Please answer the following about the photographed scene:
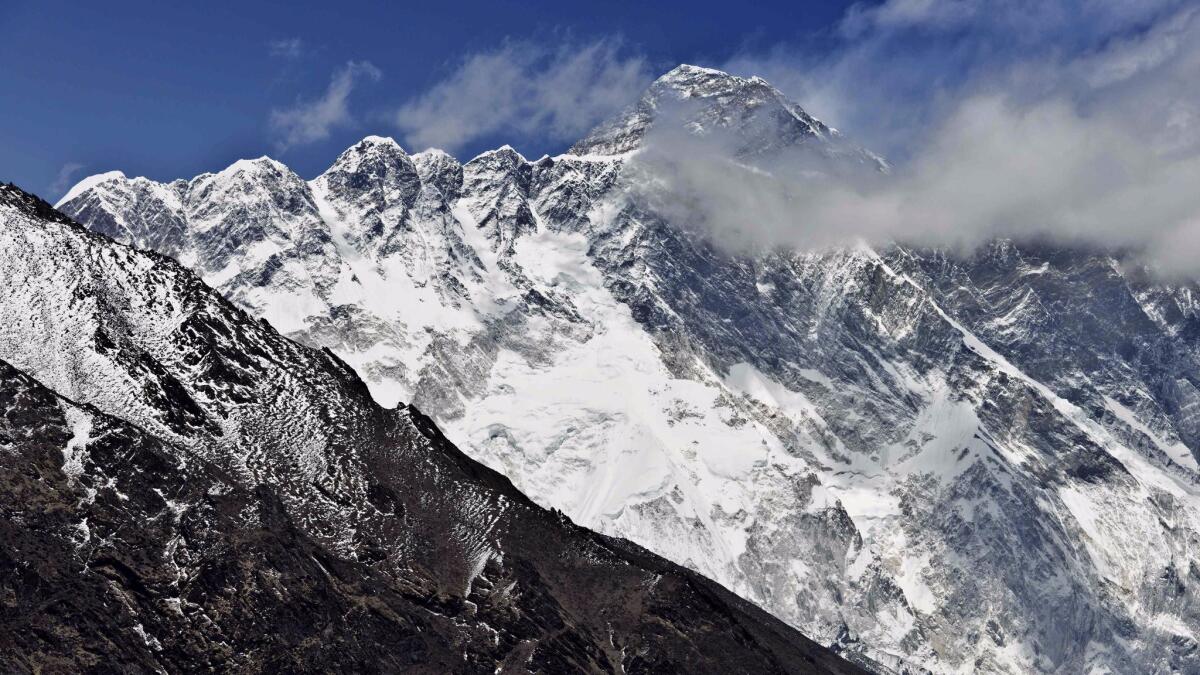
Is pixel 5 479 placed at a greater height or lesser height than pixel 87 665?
greater

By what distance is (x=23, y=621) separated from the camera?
18488 cm

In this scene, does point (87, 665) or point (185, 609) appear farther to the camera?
point (185, 609)

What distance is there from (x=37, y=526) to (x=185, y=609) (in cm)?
1820

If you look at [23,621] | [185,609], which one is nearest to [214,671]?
[185,609]

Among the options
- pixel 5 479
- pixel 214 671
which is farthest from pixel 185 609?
pixel 5 479

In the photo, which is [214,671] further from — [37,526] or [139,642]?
[37,526]

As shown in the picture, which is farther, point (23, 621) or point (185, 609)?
point (185, 609)

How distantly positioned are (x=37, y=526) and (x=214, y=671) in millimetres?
24520

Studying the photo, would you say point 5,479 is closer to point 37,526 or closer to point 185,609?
point 37,526

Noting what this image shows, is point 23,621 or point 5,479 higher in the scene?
point 5,479

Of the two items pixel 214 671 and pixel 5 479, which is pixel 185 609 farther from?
pixel 5 479

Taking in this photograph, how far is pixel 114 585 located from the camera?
195 m

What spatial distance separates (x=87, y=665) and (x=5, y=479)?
2500 cm

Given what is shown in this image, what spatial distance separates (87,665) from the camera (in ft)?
608
